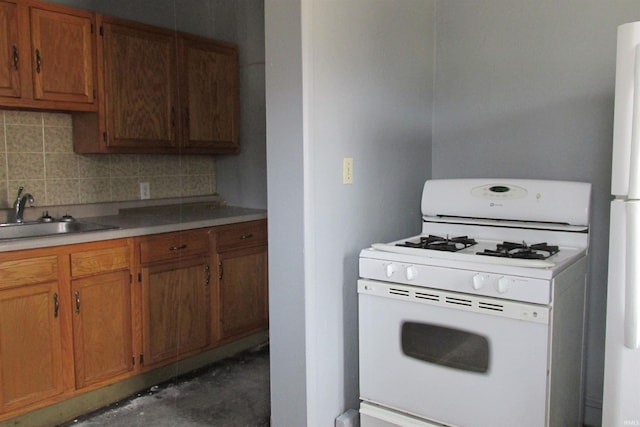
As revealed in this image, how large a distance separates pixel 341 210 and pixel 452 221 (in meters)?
0.58

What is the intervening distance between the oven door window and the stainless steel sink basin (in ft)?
5.08

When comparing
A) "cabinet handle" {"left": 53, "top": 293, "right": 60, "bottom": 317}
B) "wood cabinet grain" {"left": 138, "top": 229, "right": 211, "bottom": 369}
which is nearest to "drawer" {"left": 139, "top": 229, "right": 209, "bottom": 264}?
"wood cabinet grain" {"left": 138, "top": 229, "right": 211, "bottom": 369}

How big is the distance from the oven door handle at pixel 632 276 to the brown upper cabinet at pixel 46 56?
2.53 m

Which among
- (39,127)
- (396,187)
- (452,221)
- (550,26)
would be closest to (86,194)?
(39,127)

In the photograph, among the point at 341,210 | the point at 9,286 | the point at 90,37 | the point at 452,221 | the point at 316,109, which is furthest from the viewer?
the point at 90,37

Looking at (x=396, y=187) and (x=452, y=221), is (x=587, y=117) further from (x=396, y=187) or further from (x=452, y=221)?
(x=396, y=187)

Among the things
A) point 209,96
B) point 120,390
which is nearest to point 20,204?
point 120,390

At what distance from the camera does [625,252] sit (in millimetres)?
1438

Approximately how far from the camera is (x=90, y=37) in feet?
9.00

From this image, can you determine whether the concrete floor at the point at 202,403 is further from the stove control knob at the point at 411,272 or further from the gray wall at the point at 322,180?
the stove control knob at the point at 411,272

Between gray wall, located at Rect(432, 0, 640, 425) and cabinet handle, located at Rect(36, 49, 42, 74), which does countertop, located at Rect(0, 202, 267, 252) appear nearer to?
cabinet handle, located at Rect(36, 49, 42, 74)

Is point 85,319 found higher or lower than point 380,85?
lower

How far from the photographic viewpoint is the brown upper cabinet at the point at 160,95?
9.31 ft

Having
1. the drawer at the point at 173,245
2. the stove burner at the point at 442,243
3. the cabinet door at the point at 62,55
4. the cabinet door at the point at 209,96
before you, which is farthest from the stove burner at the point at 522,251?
the cabinet door at the point at 62,55
